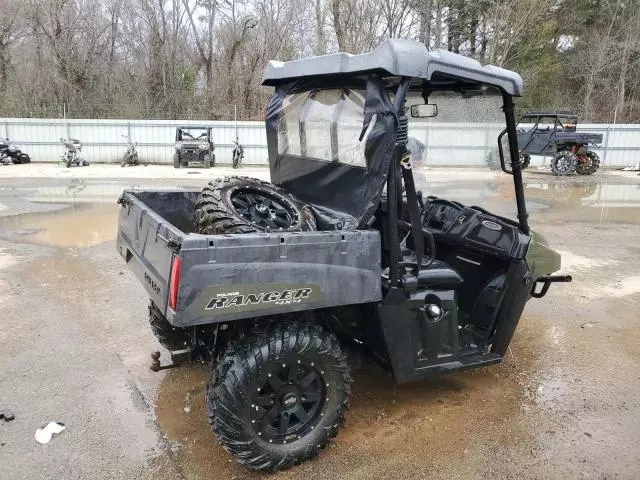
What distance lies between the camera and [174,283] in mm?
2506

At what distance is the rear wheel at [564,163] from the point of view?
19281 mm

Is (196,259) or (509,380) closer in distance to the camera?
(196,259)

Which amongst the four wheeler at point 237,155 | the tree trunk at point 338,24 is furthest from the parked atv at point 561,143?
the tree trunk at point 338,24

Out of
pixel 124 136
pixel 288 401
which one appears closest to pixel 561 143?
pixel 124 136

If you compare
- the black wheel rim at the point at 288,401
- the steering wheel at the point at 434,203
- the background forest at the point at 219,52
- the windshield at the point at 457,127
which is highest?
the background forest at the point at 219,52

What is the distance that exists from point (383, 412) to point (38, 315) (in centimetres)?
350

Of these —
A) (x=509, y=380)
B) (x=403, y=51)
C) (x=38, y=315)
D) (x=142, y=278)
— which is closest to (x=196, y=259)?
(x=142, y=278)

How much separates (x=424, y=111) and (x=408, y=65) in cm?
86

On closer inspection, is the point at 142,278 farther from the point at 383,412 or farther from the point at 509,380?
the point at 509,380

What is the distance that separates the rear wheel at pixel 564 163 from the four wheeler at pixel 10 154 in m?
20.2

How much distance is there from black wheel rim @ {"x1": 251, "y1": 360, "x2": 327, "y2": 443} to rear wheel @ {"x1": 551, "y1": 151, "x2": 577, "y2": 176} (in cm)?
1886

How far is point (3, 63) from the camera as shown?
28891 millimetres

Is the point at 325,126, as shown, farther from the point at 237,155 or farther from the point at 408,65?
the point at 237,155

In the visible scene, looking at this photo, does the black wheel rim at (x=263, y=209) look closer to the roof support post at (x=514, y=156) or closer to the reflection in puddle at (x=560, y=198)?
the reflection in puddle at (x=560, y=198)
